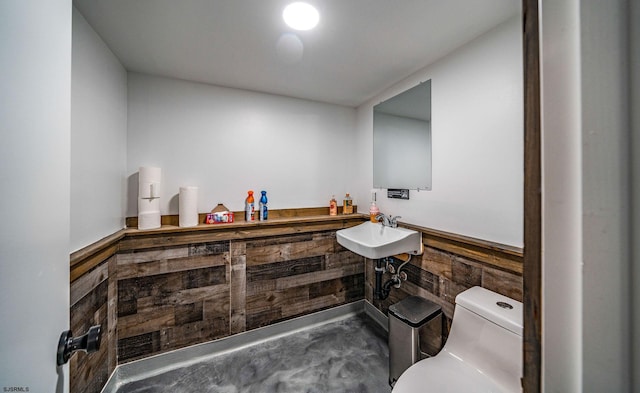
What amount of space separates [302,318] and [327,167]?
148 centimetres

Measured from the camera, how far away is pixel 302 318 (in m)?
2.05

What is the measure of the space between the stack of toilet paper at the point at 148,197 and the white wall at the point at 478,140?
197 cm

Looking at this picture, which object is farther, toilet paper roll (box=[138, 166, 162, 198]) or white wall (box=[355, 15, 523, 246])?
toilet paper roll (box=[138, 166, 162, 198])

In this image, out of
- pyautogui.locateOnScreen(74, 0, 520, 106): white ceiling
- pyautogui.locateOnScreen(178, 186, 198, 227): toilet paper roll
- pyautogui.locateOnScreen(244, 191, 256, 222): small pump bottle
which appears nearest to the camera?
pyautogui.locateOnScreen(74, 0, 520, 106): white ceiling

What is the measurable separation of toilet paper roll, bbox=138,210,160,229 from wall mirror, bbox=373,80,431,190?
73.3 inches

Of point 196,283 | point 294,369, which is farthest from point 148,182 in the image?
point 294,369

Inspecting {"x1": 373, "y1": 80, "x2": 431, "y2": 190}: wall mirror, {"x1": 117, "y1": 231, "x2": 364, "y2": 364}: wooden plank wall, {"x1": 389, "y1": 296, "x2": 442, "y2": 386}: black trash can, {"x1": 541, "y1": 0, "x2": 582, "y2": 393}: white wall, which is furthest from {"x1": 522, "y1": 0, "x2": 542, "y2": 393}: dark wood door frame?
{"x1": 117, "y1": 231, "x2": 364, "y2": 364}: wooden plank wall

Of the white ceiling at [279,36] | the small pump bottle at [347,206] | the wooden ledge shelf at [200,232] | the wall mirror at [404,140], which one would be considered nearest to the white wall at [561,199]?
the white ceiling at [279,36]

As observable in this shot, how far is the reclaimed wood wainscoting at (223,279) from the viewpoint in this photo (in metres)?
1.27

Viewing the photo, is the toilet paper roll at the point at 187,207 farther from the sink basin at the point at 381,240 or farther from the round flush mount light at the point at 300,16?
the round flush mount light at the point at 300,16
